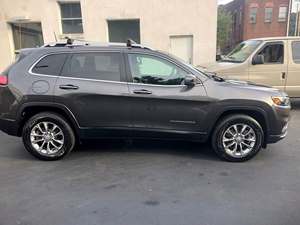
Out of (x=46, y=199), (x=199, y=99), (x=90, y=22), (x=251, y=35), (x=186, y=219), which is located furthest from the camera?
(x=251, y=35)

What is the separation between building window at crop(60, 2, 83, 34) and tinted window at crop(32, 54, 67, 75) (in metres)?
9.50

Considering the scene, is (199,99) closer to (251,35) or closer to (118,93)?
(118,93)

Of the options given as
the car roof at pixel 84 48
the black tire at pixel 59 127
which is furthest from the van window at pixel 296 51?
the black tire at pixel 59 127

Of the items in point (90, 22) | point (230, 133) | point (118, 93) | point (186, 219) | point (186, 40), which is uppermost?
point (90, 22)

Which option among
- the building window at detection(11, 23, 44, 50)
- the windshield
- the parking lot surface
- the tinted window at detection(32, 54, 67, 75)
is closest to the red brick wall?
the building window at detection(11, 23, 44, 50)

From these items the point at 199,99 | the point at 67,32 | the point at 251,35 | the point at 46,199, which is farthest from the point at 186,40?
the point at 251,35

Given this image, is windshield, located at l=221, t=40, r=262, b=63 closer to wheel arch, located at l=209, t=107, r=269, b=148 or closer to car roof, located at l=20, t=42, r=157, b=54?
wheel arch, located at l=209, t=107, r=269, b=148

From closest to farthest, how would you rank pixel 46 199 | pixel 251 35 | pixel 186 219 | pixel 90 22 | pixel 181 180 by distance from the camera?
pixel 186 219, pixel 46 199, pixel 181 180, pixel 90 22, pixel 251 35

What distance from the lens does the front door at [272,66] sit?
24.8ft

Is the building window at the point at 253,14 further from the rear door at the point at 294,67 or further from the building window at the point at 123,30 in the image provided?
the rear door at the point at 294,67

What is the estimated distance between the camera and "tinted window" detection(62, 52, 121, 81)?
4.46 m

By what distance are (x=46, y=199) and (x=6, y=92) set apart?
6.42ft

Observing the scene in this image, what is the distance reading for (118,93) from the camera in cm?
439

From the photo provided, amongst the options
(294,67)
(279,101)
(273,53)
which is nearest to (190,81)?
(279,101)
